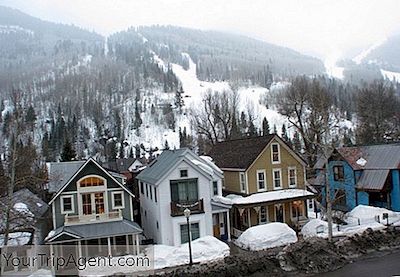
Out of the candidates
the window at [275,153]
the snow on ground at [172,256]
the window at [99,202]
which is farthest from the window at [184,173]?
the window at [275,153]

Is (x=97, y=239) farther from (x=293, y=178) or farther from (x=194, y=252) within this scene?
(x=293, y=178)

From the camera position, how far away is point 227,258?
2145 centimetres

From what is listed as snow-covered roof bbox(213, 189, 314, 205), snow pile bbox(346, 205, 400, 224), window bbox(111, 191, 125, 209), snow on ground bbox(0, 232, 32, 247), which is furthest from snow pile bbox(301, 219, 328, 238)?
snow on ground bbox(0, 232, 32, 247)

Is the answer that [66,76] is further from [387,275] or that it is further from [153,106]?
[387,275]

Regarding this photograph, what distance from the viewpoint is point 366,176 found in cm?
3319

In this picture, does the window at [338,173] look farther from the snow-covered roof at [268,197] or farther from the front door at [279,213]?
the front door at [279,213]

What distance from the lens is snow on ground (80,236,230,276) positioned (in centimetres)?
2155

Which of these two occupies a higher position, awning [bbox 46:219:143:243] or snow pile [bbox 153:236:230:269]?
awning [bbox 46:219:143:243]

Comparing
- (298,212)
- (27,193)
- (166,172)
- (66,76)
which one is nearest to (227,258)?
(166,172)

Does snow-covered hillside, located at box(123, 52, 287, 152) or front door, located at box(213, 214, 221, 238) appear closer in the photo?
front door, located at box(213, 214, 221, 238)

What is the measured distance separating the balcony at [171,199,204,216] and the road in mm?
8661

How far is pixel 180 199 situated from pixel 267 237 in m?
5.98

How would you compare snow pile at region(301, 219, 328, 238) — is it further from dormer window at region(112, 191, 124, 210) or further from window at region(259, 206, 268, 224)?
dormer window at region(112, 191, 124, 210)

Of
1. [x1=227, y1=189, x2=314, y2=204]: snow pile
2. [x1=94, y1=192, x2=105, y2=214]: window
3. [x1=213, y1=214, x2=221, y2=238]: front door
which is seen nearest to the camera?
[x1=94, y1=192, x2=105, y2=214]: window
